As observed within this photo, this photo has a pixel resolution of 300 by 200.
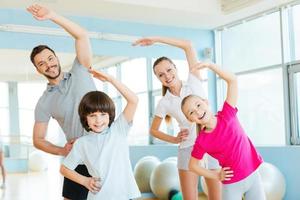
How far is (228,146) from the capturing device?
2326mm

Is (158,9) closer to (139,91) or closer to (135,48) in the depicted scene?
(135,48)

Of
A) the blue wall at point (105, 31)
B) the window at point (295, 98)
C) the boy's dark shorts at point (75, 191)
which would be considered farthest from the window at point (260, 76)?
the boy's dark shorts at point (75, 191)

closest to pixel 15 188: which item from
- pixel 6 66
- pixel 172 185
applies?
pixel 6 66

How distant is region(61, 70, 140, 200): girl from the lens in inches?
76.5

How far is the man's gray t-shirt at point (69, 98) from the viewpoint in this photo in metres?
2.21

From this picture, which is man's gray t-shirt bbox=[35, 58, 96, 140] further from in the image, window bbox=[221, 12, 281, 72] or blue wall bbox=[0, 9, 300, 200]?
window bbox=[221, 12, 281, 72]

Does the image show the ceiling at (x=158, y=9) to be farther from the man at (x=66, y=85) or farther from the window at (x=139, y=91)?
the man at (x=66, y=85)

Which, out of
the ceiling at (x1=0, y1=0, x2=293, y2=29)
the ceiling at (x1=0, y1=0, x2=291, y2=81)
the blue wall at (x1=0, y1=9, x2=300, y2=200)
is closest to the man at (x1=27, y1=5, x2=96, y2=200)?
the ceiling at (x1=0, y1=0, x2=291, y2=81)

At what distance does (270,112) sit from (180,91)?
3.24 metres

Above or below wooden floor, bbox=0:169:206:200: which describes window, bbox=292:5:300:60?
above

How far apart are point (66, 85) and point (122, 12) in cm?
360

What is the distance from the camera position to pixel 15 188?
575 centimetres

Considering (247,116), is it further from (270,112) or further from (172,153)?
(172,153)

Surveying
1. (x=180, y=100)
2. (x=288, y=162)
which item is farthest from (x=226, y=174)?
(x=288, y=162)
